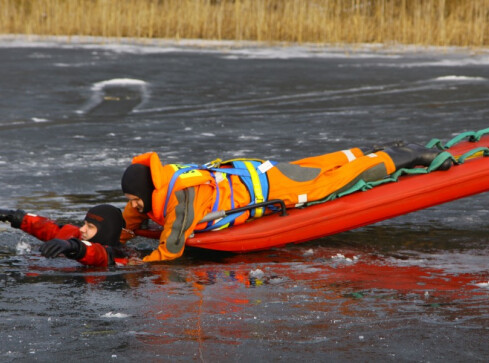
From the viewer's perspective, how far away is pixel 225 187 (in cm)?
530

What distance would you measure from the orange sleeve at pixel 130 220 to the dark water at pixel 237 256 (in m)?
0.08

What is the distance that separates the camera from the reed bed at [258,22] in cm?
1541

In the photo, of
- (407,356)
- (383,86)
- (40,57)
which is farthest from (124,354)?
(40,57)

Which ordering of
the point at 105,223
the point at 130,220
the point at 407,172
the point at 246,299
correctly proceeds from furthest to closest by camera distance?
the point at 407,172 → the point at 130,220 → the point at 105,223 → the point at 246,299

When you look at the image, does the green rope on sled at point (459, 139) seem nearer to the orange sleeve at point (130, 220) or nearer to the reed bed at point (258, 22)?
the orange sleeve at point (130, 220)

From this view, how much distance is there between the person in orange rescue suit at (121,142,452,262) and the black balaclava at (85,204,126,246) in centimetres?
14

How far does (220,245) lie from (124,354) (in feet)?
5.75

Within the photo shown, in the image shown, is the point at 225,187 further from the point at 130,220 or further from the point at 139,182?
the point at 130,220

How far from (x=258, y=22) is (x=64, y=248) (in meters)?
11.3

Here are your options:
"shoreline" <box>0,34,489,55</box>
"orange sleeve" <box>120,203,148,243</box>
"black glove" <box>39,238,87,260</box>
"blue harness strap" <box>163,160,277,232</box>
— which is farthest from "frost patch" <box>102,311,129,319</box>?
"shoreline" <box>0,34,489,55</box>

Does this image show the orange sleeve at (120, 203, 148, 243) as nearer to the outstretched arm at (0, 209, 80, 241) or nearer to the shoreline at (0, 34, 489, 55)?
the outstretched arm at (0, 209, 80, 241)

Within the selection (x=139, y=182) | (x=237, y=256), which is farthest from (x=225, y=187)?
(x=139, y=182)

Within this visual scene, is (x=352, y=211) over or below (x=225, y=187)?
below

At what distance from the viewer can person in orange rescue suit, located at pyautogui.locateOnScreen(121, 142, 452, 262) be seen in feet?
16.5
